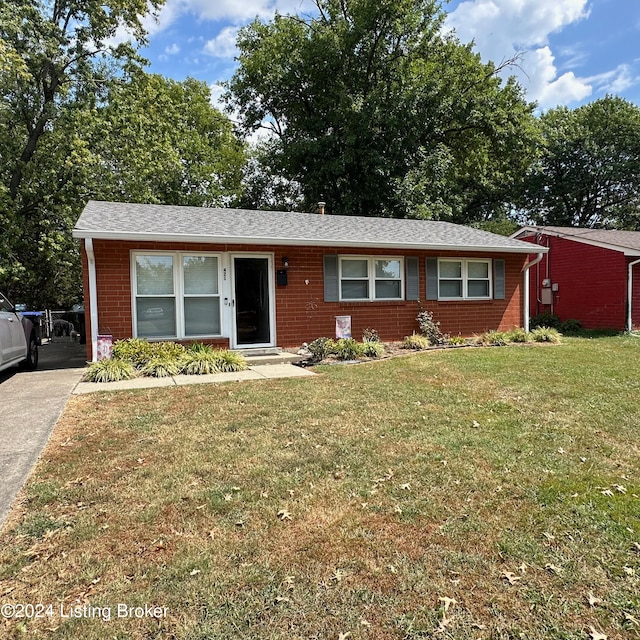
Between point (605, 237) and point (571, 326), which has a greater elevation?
point (605, 237)

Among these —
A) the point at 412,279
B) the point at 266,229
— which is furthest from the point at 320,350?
the point at 412,279

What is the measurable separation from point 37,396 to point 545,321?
52.1 ft

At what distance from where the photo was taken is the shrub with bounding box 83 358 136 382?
7.47 m

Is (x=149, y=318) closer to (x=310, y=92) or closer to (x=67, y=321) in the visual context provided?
(x=67, y=321)

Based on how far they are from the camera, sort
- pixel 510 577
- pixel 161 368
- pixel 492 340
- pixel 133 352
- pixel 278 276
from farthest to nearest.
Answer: pixel 492 340, pixel 278 276, pixel 133 352, pixel 161 368, pixel 510 577

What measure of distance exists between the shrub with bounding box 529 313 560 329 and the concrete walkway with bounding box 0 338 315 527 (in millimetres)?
11193

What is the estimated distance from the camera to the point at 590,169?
28969mm

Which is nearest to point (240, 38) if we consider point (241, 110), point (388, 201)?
point (241, 110)

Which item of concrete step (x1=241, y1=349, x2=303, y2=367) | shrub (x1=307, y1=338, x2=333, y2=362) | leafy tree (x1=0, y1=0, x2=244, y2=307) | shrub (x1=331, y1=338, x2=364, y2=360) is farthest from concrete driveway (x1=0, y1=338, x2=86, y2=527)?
leafy tree (x1=0, y1=0, x2=244, y2=307)

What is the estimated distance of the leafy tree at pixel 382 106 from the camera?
20.3 m

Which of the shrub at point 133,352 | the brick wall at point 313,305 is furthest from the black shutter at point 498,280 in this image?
the shrub at point 133,352

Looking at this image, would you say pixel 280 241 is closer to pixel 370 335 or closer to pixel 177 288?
pixel 177 288

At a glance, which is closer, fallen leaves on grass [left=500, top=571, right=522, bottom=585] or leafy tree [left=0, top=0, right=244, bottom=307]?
fallen leaves on grass [left=500, top=571, right=522, bottom=585]

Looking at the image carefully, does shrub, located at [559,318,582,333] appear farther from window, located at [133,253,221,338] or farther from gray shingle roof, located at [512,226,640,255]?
window, located at [133,253,221,338]
